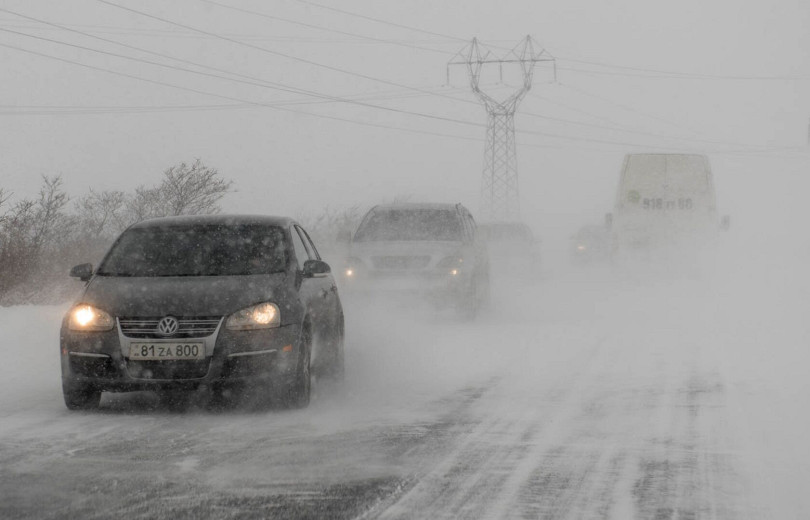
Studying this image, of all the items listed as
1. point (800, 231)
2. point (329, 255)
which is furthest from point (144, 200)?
point (800, 231)

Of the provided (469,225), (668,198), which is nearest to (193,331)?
(469,225)

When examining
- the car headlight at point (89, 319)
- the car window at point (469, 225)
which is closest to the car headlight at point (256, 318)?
the car headlight at point (89, 319)

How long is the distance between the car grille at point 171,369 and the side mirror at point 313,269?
4.83 ft

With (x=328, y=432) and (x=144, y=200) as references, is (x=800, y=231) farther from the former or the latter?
(x=328, y=432)

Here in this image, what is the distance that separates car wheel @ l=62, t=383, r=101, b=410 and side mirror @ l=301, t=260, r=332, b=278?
1899 millimetres

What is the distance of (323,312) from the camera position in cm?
966

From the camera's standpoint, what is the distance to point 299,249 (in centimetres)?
990

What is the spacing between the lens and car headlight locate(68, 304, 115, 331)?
8227 mm

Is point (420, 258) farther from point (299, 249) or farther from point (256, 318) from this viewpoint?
point (256, 318)

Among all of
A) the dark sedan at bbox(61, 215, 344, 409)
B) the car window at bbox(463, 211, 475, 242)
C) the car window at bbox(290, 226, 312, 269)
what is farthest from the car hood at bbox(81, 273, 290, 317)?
the car window at bbox(463, 211, 475, 242)

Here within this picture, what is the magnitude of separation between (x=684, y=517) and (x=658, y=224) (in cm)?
2437

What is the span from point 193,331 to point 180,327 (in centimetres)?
10

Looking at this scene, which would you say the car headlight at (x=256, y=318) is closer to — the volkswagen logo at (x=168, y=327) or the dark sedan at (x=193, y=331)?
the dark sedan at (x=193, y=331)

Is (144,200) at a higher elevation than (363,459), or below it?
higher
